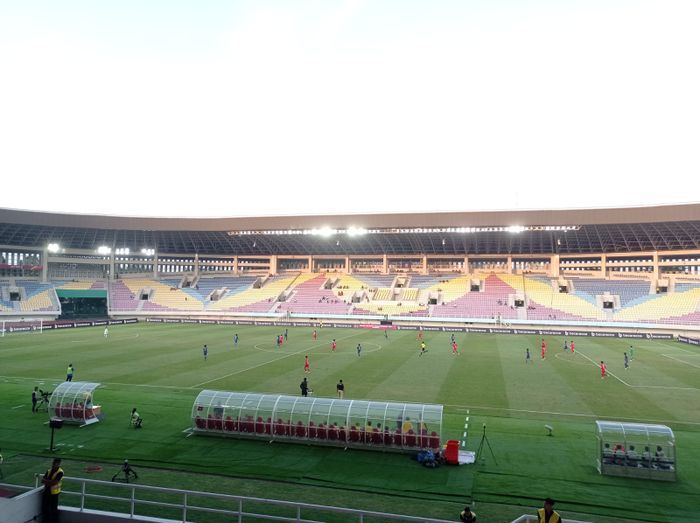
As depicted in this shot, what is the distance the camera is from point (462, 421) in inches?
888

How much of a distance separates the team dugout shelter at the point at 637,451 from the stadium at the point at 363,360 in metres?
0.06

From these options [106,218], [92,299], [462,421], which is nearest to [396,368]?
[462,421]

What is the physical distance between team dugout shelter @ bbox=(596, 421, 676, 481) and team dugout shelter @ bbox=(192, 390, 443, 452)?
18.0 ft

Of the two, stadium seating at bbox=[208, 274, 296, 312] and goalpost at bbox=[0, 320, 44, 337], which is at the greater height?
stadium seating at bbox=[208, 274, 296, 312]

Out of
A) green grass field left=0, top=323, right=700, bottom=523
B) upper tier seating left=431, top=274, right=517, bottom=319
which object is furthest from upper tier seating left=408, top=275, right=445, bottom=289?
green grass field left=0, top=323, right=700, bottom=523

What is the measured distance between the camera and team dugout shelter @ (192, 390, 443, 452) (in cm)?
1844

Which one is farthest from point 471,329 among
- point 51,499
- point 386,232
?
point 51,499

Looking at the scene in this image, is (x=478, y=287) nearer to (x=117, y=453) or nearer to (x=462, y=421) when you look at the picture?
(x=462, y=421)

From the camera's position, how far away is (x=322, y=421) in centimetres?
1917

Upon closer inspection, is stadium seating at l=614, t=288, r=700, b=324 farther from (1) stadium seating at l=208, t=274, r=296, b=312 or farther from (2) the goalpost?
(2) the goalpost

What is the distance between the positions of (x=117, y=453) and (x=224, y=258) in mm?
87426

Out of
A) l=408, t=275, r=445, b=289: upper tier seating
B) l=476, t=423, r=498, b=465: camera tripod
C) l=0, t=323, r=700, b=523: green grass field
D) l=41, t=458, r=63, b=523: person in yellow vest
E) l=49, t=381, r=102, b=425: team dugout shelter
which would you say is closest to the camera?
l=41, t=458, r=63, b=523: person in yellow vest

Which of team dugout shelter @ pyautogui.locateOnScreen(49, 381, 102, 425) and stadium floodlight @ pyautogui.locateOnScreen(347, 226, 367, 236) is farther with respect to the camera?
stadium floodlight @ pyautogui.locateOnScreen(347, 226, 367, 236)

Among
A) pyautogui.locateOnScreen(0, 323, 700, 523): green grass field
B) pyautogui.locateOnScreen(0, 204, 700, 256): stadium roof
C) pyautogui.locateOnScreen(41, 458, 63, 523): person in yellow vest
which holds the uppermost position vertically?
pyautogui.locateOnScreen(0, 204, 700, 256): stadium roof
